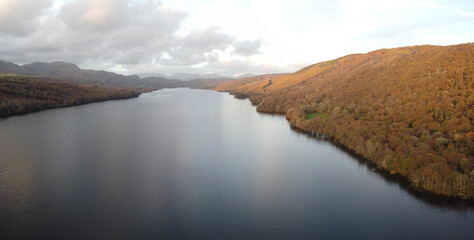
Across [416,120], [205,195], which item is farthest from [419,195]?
[205,195]

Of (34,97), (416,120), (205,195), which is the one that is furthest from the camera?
(34,97)

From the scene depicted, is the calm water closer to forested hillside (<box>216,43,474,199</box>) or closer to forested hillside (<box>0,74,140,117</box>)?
forested hillside (<box>216,43,474,199</box>)

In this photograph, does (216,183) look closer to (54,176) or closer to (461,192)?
(54,176)

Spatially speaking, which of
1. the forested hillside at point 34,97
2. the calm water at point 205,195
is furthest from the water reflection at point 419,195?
the forested hillside at point 34,97

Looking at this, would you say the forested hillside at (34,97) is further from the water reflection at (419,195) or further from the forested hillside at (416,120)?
the water reflection at (419,195)

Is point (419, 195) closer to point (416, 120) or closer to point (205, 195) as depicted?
point (416, 120)
